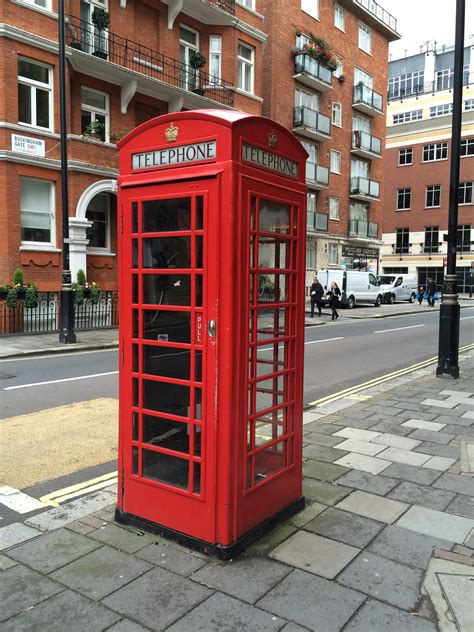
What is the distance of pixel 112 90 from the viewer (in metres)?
20.1

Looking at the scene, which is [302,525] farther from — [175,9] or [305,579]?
[175,9]

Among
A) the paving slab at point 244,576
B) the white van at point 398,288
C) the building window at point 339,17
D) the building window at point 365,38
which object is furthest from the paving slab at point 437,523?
the building window at point 365,38

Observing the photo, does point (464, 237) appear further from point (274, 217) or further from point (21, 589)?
point (21, 589)

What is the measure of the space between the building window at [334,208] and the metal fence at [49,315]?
20.6m

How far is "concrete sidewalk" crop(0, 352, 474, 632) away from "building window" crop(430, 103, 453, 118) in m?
55.4

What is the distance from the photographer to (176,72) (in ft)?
72.8

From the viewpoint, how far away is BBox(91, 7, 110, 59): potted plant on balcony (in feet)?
61.5

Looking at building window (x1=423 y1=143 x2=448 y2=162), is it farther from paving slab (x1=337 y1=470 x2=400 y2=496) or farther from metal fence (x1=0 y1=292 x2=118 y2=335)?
paving slab (x1=337 y1=470 x2=400 y2=496)

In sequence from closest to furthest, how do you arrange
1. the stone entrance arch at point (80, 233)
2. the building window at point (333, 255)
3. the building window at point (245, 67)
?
1. the stone entrance arch at point (80, 233)
2. the building window at point (245, 67)
3. the building window at point (333, 255)

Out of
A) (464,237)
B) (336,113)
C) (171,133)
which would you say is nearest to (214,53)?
(336,113)

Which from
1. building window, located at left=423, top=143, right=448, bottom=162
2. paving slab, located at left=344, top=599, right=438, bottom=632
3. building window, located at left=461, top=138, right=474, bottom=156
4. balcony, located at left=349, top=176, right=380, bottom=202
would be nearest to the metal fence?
paving slab, located at left=344, top=599, right=438, bottom=632

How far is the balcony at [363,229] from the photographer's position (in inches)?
1462

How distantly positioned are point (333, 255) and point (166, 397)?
33595 millimetres

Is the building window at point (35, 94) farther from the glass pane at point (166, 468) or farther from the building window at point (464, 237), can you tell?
the building window at point (464, 237)
